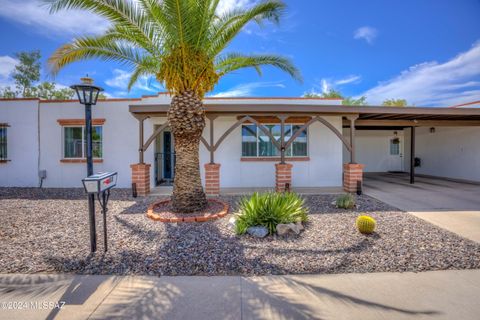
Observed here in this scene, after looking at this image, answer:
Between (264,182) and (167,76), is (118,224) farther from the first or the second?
(264,182)

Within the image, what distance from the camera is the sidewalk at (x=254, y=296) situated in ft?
7.72

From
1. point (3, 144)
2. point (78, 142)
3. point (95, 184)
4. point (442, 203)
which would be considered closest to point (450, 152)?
point (442, 203)

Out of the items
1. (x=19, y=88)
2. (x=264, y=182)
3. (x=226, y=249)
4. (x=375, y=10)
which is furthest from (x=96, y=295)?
(x=19, y=88)

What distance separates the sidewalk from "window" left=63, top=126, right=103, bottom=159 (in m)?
7.36

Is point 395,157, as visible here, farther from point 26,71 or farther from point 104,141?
point 26,71

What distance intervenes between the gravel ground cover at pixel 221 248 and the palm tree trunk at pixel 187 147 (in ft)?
2.63

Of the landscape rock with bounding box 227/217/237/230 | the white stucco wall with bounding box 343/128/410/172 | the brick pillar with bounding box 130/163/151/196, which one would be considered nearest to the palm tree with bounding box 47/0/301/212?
the landscape rock with bounding box 227/217/237/230

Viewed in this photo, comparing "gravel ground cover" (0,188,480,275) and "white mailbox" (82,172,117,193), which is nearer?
"gravel ground cover" (0,188,480,275)

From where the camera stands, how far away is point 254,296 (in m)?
2.62

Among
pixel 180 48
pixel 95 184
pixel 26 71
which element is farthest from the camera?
pixel 26 71

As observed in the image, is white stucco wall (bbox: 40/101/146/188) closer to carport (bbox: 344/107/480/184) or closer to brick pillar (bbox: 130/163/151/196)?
brick pillar (bbox: 130/163/151/196)

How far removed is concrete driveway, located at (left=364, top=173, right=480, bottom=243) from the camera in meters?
4.91

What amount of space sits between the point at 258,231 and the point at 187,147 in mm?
2788

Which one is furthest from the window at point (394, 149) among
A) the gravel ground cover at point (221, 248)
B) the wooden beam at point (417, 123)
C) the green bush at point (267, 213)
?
the green bush at point (267, 213)
